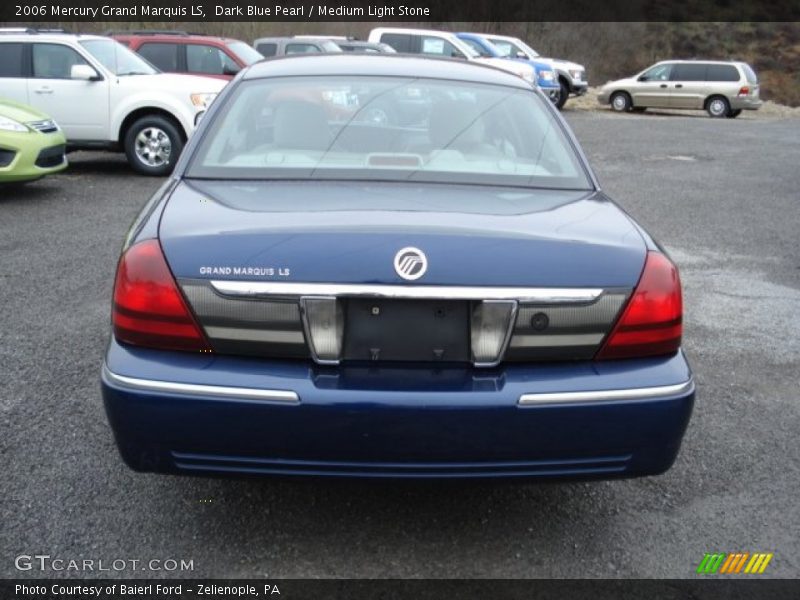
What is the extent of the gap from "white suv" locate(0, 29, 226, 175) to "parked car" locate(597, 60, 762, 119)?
19931mm

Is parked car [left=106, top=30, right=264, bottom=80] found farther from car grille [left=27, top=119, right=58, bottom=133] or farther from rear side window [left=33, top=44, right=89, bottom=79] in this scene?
car grille [left=27, top=119, right=58, bottom=133]

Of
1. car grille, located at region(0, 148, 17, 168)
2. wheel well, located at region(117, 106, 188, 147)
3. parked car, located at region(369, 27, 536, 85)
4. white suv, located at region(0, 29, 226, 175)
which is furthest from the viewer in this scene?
parked car, located at region(369, 27, 536, 85)

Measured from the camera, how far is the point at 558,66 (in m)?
27.5

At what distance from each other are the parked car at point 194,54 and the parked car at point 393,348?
1131 cm

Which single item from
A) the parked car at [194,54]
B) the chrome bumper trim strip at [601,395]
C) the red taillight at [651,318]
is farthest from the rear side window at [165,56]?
the chrome bumper trim strip at [601,395]

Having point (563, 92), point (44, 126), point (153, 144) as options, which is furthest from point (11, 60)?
point (563, 92)

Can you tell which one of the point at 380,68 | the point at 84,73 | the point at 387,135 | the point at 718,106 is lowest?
the point at 718,106

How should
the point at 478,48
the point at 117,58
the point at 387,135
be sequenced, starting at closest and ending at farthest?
the point at 387,135 → the point at 117,58 → the point at 478,48

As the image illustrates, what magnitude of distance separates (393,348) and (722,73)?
2817cm

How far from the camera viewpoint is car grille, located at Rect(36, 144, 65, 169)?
9641mm

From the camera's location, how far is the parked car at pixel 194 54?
13.6 m

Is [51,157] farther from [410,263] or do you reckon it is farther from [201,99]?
[410,263]

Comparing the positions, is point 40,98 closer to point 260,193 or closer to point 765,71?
point 260,193

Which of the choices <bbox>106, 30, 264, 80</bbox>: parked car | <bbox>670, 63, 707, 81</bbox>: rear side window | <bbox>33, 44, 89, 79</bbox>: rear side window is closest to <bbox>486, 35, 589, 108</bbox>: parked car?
<bbox>670, 63, 707, 81</bbox>: rear side window
